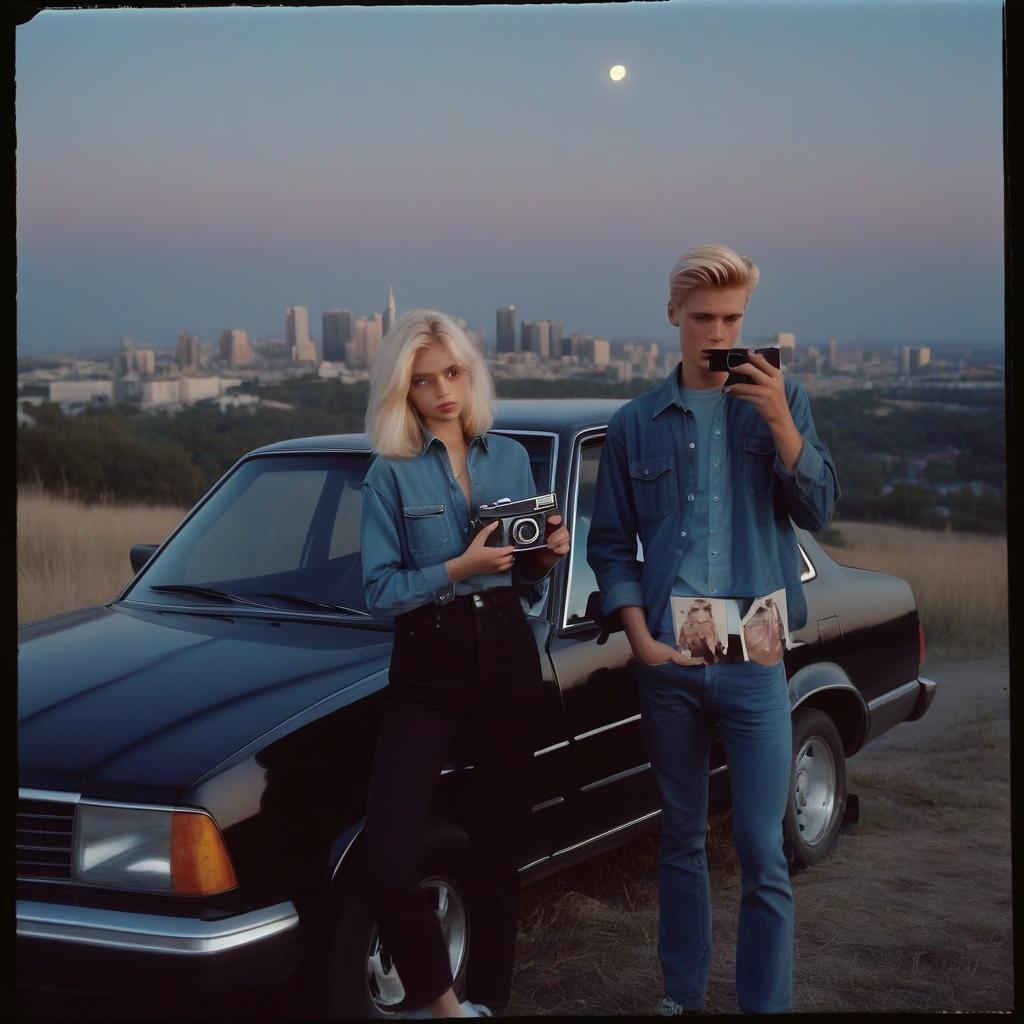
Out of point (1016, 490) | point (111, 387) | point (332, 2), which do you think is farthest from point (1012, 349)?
point (111, 387)

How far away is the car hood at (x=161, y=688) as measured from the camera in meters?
3.05

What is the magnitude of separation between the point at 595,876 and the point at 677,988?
149cm

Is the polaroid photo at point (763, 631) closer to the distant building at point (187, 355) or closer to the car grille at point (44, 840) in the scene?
the car grille at point (44, 840)

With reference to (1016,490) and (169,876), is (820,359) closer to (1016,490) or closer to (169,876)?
(1016,490)

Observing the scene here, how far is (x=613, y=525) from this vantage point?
3336 millimetres

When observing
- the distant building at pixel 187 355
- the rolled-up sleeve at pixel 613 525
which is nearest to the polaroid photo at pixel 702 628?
the rolled-up sleeve at pixel 613 525

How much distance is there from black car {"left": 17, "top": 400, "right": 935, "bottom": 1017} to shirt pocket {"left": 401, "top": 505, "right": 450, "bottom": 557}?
0.39 meters

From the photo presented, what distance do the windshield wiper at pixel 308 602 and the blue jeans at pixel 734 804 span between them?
41.5 inches

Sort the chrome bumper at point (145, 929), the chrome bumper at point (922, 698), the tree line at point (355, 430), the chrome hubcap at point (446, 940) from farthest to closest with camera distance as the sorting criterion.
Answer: the tree line at point (355, 430), the chrome bumper at point (922, 698), the chrome hubcap at point (446, 940), the chrome bumper at point (145, 929)

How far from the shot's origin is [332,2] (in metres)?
3.71

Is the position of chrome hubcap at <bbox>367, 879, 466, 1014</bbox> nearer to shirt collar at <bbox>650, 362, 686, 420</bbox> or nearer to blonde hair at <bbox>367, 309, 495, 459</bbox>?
blonde hair at <bbox>367, 309, 495, 459</bbox>


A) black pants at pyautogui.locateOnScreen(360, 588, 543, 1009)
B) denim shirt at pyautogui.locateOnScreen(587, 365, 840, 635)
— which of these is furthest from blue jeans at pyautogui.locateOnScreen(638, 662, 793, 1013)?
black pants at pyautogui.locateOnScreen(360, 588, 543, 1009)

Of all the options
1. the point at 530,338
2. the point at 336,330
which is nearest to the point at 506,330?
the point at 530,338

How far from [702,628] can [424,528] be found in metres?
0.74
